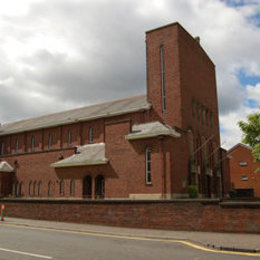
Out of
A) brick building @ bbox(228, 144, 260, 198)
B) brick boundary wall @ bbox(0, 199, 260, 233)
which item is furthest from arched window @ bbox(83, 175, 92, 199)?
brick building @ bbox(228, 144, 260, 198)

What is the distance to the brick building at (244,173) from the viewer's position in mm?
45188

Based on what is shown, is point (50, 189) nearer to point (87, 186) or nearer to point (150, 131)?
point (87, 186)

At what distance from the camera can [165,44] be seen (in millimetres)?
26938

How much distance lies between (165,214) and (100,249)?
5.55m

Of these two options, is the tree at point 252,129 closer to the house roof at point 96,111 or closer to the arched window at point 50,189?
the house roof at point 96,111

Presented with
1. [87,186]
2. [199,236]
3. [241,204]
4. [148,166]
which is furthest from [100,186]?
[241,204]

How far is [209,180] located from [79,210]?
16782 millimetres

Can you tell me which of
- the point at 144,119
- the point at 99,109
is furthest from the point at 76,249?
the point at 99,109

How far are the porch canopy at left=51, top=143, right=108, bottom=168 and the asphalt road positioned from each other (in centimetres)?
1356

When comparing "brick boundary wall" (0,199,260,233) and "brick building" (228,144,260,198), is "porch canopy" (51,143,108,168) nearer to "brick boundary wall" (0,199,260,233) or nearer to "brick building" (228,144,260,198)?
"brick boundary wall" (0,199,260,233)

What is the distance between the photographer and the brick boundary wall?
12.6m

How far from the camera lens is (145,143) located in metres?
22.1

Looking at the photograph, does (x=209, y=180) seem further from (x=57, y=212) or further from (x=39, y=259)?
(x=39, y=259)

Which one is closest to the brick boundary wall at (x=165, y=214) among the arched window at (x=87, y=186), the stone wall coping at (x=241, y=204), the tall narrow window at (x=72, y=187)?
the stone wall coping at (x=241, y=204)
